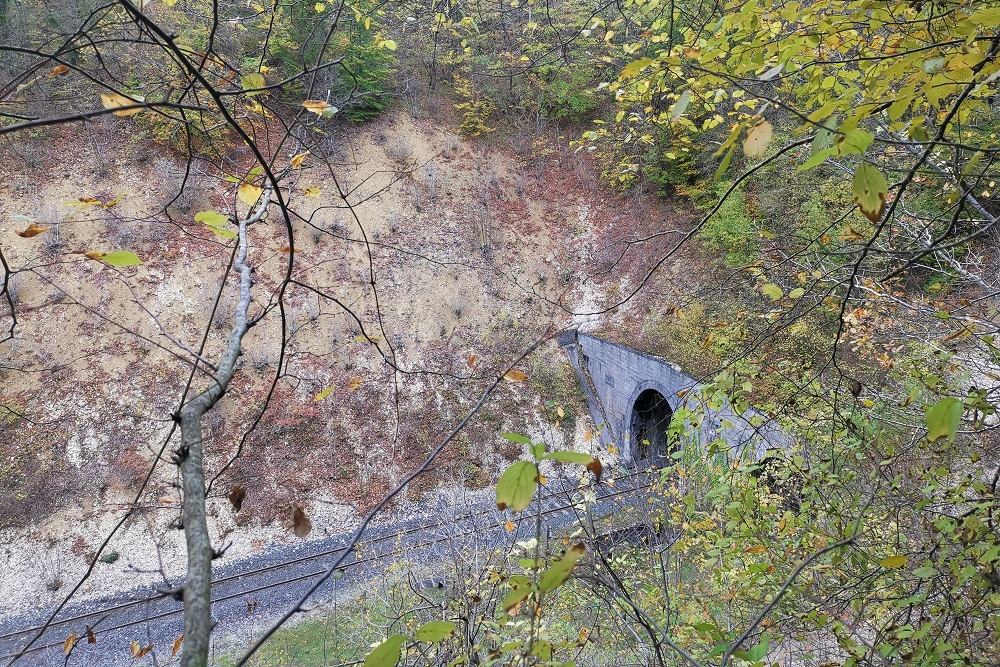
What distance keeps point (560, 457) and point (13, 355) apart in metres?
14.6

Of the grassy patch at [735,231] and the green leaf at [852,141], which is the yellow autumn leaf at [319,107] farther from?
the grassy patch at [735,231]

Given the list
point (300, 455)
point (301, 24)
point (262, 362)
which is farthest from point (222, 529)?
point (301, 24)

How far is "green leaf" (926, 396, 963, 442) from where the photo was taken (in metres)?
0.94

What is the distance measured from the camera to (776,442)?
21.5 feet

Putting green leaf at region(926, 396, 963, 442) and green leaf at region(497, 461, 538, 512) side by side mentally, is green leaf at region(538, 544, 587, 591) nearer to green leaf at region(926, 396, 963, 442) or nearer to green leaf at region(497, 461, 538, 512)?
green leaf at region(497, 461, 538, 512)

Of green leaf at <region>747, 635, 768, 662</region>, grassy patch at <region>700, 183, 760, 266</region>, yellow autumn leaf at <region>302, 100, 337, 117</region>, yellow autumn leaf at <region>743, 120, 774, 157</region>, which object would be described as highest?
grassy patch at <region>700, 183, 760, 266</region>

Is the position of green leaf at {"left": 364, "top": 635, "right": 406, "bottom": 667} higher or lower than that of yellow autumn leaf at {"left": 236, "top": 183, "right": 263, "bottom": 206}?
lower

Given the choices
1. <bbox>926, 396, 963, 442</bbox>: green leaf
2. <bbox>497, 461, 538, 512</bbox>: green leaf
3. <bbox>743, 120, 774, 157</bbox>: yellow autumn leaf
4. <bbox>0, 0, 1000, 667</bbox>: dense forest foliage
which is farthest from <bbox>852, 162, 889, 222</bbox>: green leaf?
<bbox>497, 461, 538, 512</bbox>: green leaf

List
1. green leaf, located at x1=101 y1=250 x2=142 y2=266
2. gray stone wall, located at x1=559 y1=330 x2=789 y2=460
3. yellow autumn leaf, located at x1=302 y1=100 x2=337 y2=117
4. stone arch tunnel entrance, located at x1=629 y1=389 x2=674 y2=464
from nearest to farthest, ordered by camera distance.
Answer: green leaf, located at x1=101 y1=250 x2=142 y2=266 < yellow autumn leaf, located at x1=302 y1=100 x2=337 y2=117 < gray stone wall, located at x1=559 y1=330 x2=789 y2=460 < stone arch tunnel entrance, located at x1=629 y1=389 x2=674 y2=464

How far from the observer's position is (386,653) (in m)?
0.92

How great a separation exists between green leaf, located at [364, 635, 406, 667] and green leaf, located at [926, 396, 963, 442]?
97 cm

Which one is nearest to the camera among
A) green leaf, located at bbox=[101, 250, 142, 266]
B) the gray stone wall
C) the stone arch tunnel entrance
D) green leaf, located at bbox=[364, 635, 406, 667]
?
green leaf, located at bbox=[364, 635, 406, 667]

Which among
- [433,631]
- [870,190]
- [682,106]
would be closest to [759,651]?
[433,631]

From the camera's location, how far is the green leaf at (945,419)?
94cm
